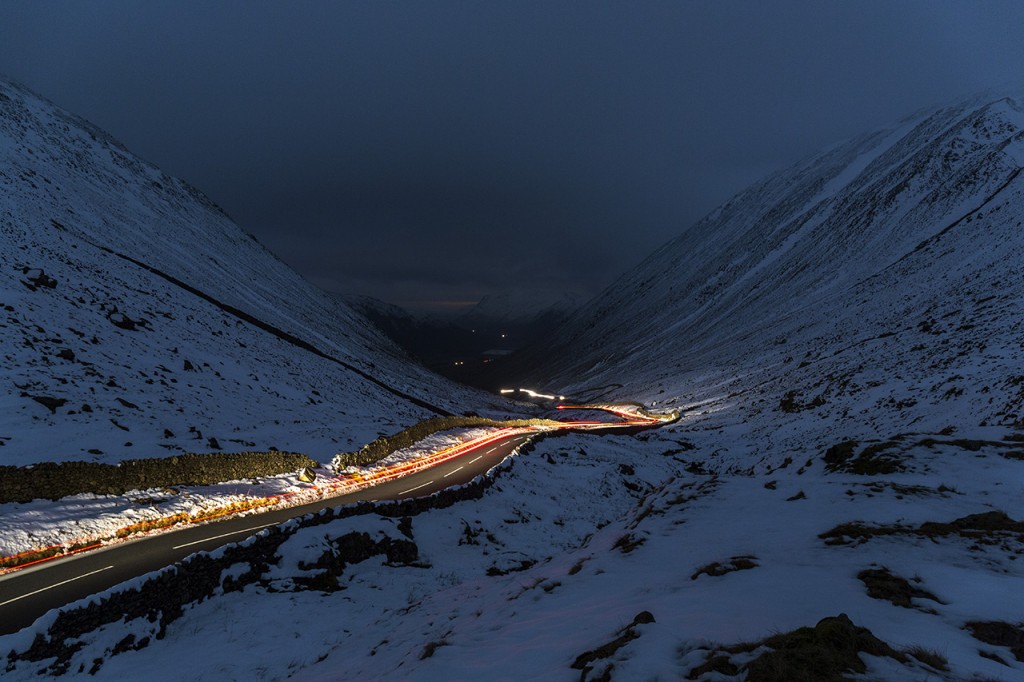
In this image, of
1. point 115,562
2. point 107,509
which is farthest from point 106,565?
point 107,509

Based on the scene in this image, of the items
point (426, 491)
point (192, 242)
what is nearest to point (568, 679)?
point (426, 491)

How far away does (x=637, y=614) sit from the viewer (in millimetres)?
7629

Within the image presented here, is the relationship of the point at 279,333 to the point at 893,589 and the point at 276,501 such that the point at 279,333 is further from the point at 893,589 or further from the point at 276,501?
the point at 893,589

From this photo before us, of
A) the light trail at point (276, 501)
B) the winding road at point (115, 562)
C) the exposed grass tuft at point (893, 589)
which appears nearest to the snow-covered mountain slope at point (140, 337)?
the light trail at point (276, 501)

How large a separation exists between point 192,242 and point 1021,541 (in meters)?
95.0

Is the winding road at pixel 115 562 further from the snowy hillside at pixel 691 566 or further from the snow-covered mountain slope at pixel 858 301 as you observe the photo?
the snow-covered mountain slope at pixel 858 301

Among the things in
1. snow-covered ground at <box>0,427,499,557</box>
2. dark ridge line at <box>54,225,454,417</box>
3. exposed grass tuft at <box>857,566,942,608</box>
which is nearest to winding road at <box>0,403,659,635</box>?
snow-covered ground at <box>0,427,499,557</box>

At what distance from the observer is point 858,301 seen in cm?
6919

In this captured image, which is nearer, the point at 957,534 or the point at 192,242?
the point at 957,534

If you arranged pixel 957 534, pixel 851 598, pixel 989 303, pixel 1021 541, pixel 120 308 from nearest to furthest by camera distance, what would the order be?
1. pixel 851 598
2. pixel 1021 541
3. pixel 957 534
4. pixel 120 308
5. pixel 989 303

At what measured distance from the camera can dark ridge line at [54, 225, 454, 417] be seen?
51.9m

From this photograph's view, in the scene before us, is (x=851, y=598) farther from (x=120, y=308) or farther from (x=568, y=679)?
(x=120, y=308)

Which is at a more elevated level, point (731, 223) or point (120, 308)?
point (731, 223)

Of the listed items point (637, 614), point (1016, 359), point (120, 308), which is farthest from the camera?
point (120, 308)
